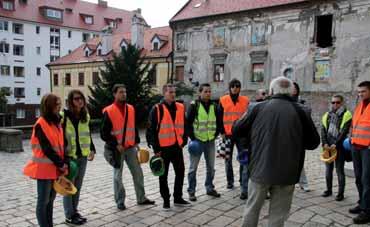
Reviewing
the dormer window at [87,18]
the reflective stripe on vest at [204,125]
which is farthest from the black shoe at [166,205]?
the dormer window at [87,18]

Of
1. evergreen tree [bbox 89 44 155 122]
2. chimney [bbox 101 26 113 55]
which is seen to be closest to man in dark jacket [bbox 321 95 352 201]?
evergreen tree [bbox 89 44 155 122]

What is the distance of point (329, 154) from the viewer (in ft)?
20.8

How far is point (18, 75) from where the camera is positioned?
148 feet

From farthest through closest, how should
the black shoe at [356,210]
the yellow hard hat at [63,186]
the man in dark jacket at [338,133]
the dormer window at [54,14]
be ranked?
the dormer window at [54,14] → the man in dark jacket at [338,133] → the black shoe at [356,210] → the yellow hard hat at [63,186]

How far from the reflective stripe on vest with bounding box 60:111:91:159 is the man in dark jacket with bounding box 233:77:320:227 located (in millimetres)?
2360

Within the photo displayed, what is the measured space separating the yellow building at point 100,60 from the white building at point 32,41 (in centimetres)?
461

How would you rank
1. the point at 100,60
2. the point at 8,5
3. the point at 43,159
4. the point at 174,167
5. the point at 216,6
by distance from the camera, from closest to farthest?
the point at 43,159 → the point at 174,167 → the point at 216,6 → the point at 100,60 → the point at 8,5

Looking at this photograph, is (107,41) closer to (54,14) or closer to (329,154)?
(54,14)

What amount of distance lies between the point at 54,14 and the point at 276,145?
4954cm

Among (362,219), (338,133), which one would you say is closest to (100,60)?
(338,133)

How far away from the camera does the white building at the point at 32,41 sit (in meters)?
44.0

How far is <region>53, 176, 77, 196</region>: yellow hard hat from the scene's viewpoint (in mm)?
4412

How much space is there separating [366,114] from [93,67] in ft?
115

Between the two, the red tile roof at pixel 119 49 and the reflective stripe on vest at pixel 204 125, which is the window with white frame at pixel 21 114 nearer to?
the red tile roof at pixel 119 49
